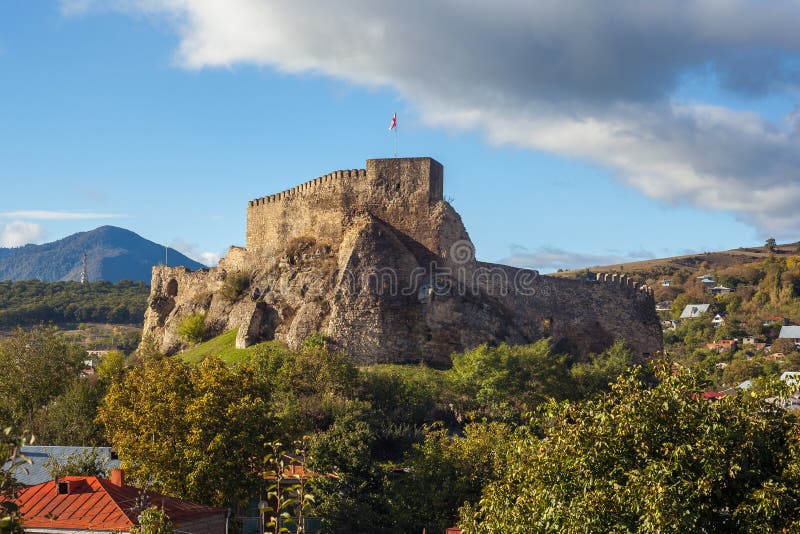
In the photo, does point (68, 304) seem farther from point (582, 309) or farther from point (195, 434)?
point (195, 434)

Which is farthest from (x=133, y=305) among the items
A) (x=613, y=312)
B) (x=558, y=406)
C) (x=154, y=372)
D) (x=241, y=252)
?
(x=558, y=406)

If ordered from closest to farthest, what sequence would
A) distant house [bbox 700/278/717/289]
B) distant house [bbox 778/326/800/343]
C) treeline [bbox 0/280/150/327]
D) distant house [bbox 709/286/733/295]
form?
treeline [bbox 0/280/150/327] < distant house [bbox 778/326/800/343] < distant house [bbox 709/286/733/295] < distant house [bbox 700/278/717/289]

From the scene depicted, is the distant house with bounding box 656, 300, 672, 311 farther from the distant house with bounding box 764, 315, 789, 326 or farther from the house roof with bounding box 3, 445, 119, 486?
the house roof with bounding box 3, 445, 119, 486

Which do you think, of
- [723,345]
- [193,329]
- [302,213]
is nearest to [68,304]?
[193,329]

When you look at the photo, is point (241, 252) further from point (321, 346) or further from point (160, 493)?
point (160, 493)

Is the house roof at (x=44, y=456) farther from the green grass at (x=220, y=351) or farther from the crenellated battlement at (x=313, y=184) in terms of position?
the crenellated battlement at (x=313, y=184)

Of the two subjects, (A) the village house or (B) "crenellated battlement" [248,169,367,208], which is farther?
(A) the village house

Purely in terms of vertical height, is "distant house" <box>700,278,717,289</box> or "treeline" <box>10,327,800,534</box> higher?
"distant house" <box>700,278,717,289</box>

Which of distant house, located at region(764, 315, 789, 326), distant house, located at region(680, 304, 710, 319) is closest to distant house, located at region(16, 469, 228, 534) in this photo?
distant house, located at region(764, 315, 789, 326)

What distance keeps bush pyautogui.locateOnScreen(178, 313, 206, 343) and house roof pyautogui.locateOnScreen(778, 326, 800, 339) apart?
9445cm

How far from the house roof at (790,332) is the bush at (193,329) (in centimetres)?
9445

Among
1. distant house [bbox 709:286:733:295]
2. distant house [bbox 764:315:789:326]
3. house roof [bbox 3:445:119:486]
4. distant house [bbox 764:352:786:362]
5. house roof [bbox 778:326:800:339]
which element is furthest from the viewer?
distant house [bbox 709:286:733:295]

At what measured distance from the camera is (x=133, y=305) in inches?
5305

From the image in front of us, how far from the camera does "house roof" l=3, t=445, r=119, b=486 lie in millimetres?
34531
